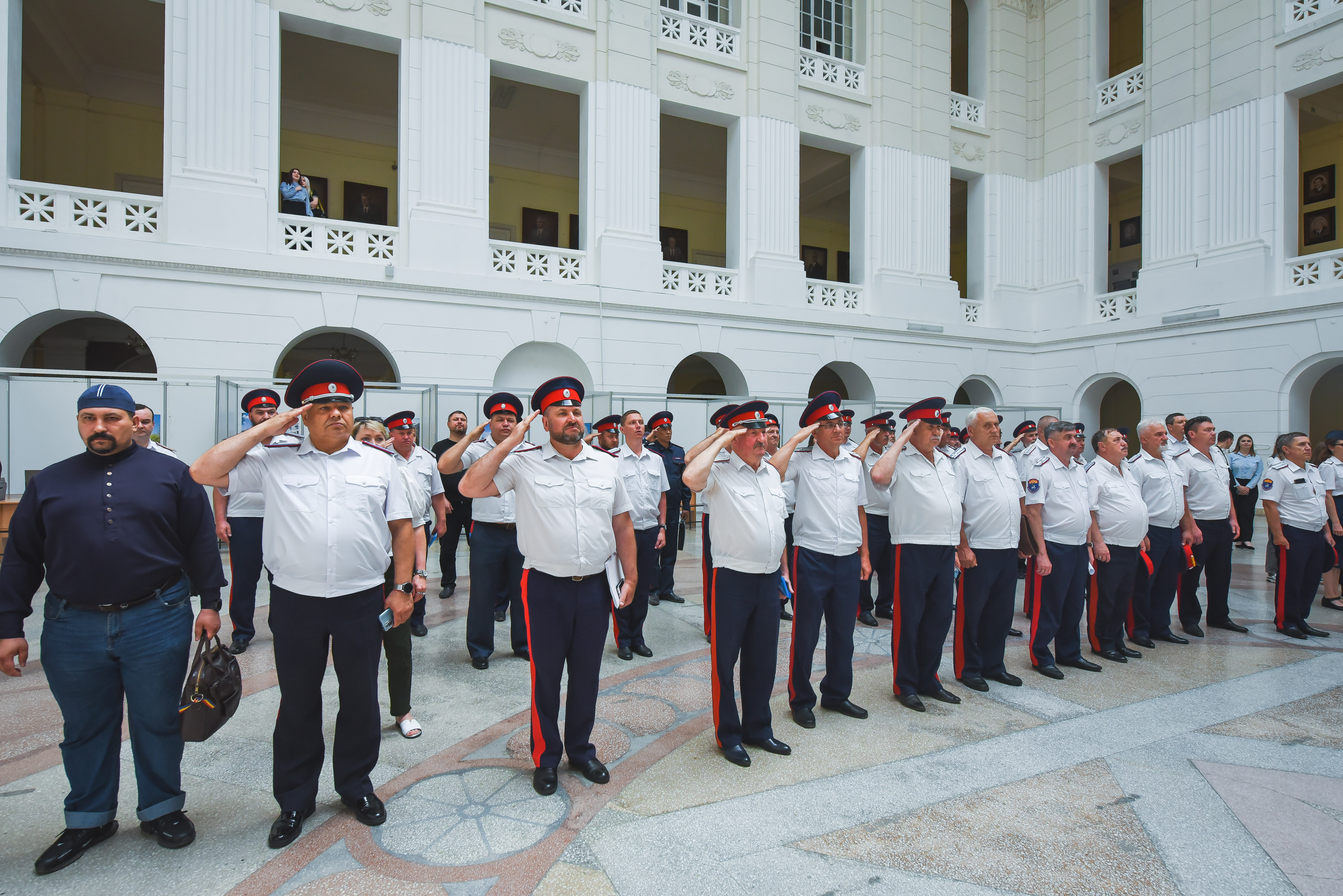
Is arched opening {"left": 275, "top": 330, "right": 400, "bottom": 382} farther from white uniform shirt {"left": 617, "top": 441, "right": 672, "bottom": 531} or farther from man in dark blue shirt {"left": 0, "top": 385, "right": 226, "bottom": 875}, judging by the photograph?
man in dark blue shirt {"left": 0, "top": 385, "right": 226, "bottom": 875}

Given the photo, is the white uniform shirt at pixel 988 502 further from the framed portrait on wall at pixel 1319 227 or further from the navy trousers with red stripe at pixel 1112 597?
the framed portrait on wall at pixel 1319 227

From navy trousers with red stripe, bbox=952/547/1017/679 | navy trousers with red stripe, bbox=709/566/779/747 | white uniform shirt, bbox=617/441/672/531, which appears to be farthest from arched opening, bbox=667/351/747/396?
navy trousers with red stripe, bbox=709/566/779/747

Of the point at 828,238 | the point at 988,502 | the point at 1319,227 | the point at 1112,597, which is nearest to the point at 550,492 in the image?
the point at 988,502

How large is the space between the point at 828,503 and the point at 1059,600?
2366 millimetres

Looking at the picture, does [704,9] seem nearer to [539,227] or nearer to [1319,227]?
[539,227]

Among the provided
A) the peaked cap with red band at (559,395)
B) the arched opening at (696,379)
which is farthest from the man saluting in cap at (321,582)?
the arched opening at (696,379)

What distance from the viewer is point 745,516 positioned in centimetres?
382

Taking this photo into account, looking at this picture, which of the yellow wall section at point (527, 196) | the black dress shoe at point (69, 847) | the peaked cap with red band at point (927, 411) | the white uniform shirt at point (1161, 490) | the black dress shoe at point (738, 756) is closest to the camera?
the black dress shoe at point (69, 847)

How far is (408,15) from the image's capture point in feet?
38.7

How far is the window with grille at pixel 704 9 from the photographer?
14211mm

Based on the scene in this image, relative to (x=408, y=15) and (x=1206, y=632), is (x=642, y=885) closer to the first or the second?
(x=1206, y=632)

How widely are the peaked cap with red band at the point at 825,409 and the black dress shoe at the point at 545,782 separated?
7.92 ft

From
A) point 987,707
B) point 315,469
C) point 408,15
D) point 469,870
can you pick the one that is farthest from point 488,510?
point 408,15

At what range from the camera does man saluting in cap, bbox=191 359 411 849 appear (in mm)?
2928
